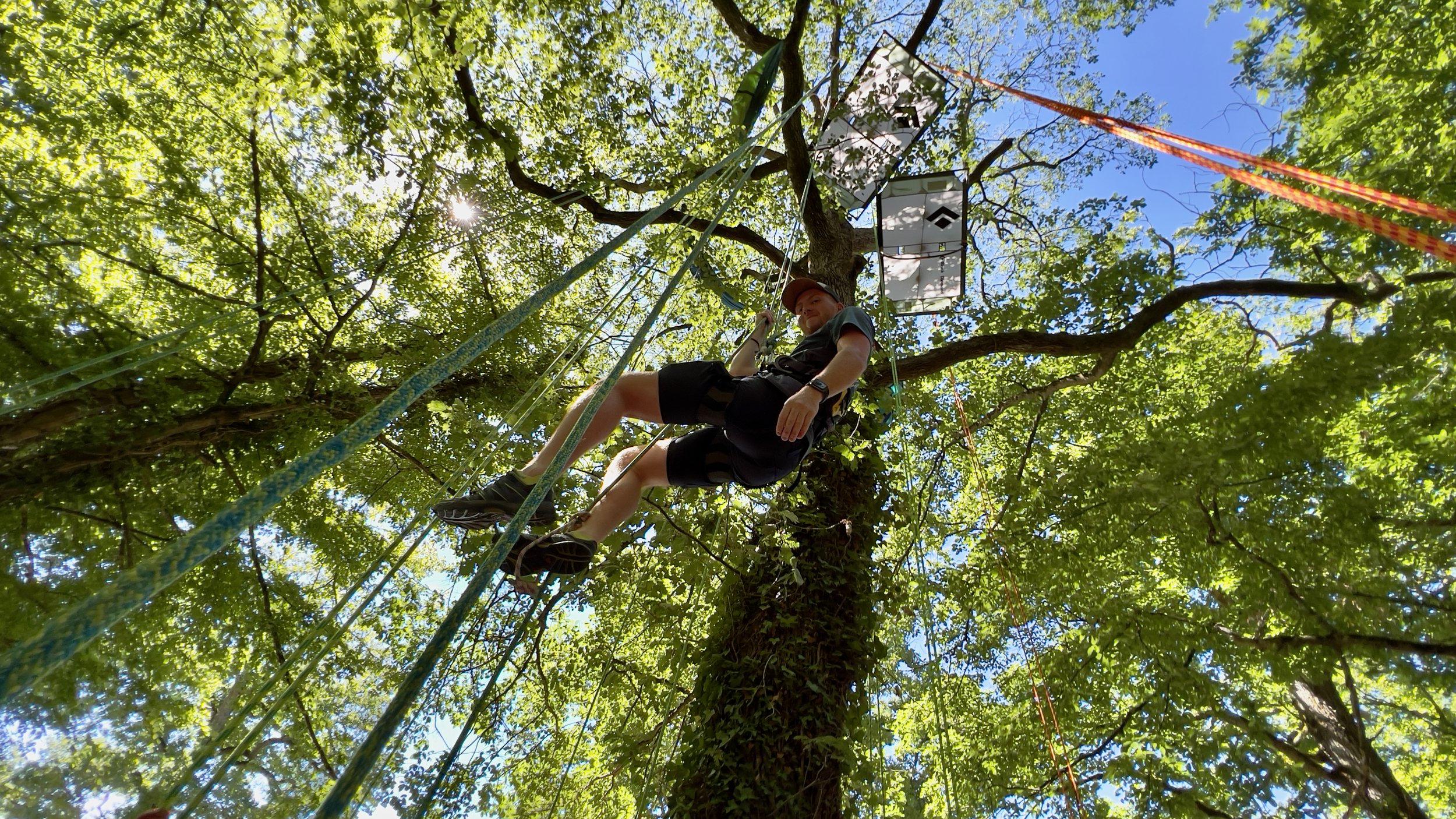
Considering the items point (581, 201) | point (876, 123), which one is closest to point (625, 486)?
point (876, 123)

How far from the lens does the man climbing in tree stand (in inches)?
89.0

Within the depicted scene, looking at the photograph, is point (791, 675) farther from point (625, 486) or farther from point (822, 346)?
point (822, 346)

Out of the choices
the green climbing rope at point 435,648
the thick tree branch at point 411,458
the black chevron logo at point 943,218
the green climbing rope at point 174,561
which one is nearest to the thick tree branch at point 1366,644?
the black chevron logo at point 943,218

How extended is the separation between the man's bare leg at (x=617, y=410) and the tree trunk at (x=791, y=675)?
1.31 metres

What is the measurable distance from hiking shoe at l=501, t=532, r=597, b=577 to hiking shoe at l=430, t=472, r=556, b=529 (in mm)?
142

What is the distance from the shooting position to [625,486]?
274cm

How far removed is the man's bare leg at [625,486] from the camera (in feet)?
8.64

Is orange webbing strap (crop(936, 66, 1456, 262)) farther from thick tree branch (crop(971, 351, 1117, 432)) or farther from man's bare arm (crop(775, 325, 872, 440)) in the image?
thick tree branch (crop(971, 351, 1117, 432))

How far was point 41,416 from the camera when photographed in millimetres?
3982

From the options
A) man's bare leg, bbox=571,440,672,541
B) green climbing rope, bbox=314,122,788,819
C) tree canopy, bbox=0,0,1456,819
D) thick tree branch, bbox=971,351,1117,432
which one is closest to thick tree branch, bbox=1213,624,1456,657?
tree canopy, bbox=0,0,1456,819

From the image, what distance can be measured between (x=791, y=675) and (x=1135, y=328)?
3564 mm

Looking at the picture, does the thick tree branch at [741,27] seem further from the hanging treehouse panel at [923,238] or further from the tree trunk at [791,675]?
the tree trunk at [791,675]

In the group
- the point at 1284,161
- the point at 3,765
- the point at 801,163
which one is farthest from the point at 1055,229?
the point at 3,765

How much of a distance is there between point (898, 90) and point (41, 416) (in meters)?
5.68
